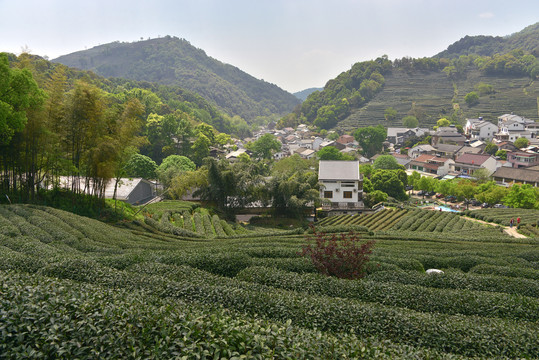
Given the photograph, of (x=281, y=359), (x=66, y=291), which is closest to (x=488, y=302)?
(x=281, y=359)

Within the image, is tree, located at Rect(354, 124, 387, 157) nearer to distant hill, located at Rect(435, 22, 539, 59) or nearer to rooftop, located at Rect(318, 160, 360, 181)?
rooftop, located at Rect(318, 160, 360, 181)

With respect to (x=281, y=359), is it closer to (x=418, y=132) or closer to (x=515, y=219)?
(x=515, y=219)

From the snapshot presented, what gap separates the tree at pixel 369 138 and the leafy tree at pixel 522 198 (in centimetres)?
4984

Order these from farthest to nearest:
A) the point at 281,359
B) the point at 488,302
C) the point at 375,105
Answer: the point at 375,105 < the point at 488,302 < the point at 281,359

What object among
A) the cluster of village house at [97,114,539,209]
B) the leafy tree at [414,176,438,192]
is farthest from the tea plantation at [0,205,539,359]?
the leafy tree at [414,176,438,192]

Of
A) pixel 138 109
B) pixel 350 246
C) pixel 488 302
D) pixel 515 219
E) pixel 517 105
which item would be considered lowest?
pixel 515 219

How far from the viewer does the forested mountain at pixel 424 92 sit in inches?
4338

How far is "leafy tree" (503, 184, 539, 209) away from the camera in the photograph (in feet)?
129

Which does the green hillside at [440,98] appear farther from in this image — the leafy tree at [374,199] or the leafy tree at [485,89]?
the leafy tree at [374,199]

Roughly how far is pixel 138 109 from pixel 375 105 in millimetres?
114012

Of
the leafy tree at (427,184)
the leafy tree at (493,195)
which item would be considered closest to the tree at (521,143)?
the leafy tree at (427,184)

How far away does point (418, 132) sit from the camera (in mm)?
97625

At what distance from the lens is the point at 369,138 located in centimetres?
8919

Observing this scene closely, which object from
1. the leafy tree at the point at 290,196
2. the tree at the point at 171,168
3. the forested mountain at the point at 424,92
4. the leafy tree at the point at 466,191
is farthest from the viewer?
the forested mountain at the point at 424,92
